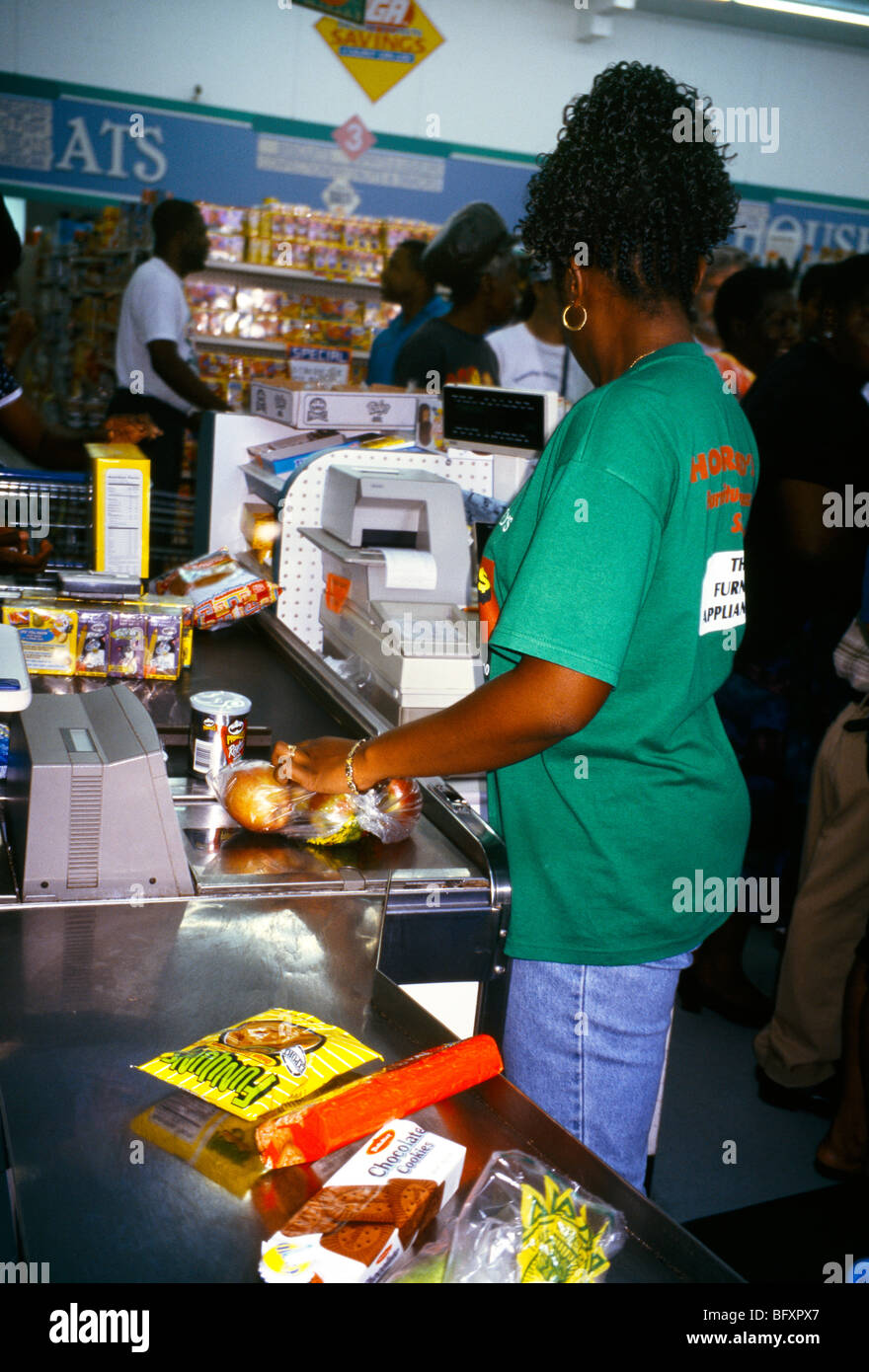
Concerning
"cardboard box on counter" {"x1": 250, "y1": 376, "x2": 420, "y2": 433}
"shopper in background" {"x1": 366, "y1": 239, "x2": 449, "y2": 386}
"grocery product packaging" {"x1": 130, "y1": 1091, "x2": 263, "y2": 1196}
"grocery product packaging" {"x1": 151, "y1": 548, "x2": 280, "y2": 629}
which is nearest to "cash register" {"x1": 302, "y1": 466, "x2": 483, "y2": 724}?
"grocery product packaging" {"x1": 151, "y1": 548, "x2": 280, "y2": 629}

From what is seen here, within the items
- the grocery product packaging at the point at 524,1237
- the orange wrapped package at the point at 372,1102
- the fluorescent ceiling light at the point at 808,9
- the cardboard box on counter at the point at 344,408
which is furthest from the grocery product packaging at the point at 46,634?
the fluorescent ceiling light at the point at 808,9

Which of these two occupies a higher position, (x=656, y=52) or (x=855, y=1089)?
(x=656, y=52)

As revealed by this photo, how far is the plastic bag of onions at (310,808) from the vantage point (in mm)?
1654

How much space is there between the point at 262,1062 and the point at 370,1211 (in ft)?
0.80

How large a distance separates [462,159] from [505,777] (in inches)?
310

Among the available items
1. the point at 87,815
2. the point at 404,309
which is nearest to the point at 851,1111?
the point at 87,815

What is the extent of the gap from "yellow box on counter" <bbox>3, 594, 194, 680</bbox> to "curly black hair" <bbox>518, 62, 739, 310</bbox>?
1.20 m

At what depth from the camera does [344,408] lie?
316 cm

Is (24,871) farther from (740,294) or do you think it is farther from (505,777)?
(740,294)

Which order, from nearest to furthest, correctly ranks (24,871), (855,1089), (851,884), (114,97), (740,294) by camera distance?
(24,871) < (855,1089) < (851,884) < (740,294) < (114,97)

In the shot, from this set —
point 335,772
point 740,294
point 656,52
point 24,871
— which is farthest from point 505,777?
point 656,52

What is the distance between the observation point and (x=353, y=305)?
25.8ft

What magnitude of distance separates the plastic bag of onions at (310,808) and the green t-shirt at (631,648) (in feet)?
0.54

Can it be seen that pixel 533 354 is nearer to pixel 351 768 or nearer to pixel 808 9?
pixel 351 768
